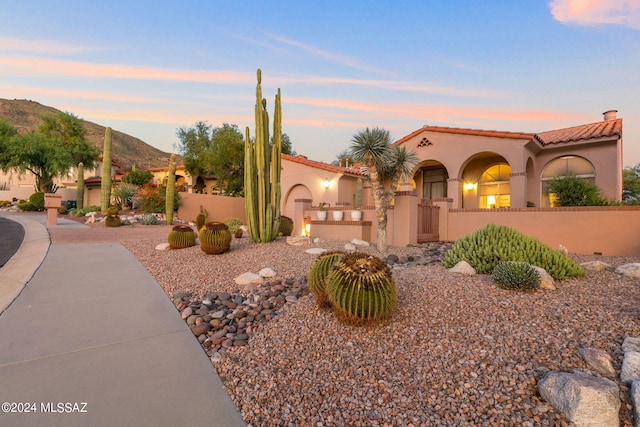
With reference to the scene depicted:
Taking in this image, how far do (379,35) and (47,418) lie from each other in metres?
13.9

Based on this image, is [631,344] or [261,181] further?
[261,181]

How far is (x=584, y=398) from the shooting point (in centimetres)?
215

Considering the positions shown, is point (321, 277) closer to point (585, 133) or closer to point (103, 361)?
point (103, 361)

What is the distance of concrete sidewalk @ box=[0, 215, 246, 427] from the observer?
233 centimetres

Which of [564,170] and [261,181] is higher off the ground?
[564,170]

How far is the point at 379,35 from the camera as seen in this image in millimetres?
11875

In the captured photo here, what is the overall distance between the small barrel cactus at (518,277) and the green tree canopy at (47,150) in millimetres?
34906

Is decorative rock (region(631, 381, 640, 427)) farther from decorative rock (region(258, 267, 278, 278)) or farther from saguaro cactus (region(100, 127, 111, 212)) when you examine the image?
saguaro cactus (region(100, 127, 111, 212))

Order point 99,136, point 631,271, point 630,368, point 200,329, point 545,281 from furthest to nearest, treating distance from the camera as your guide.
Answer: point 99,136, point 631,271, point 545,281, point 200,329, point 630,368

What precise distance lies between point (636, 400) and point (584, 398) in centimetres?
37

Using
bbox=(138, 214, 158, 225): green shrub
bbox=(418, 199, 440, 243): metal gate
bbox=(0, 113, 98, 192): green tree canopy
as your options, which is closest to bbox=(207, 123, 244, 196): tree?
bbox=(138, 214, 158, 225): green shrub

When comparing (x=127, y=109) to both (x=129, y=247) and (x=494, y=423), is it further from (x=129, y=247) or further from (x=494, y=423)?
(x=494, y=423)

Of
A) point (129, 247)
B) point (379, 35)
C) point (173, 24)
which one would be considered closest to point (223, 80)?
point (173, 24)

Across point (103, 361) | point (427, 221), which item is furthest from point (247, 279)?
point (427, 221)
